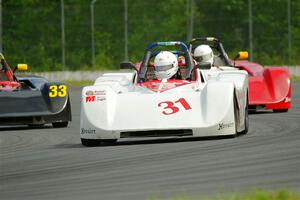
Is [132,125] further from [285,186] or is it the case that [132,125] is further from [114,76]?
[285,186]

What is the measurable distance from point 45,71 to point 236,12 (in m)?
7.29

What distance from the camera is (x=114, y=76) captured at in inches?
698

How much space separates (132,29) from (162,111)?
26905mm

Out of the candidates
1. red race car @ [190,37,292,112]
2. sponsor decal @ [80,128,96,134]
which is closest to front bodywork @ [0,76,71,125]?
red race car @ [190,37,292,112]

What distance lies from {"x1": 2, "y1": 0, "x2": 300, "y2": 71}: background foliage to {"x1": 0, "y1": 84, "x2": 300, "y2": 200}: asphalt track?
24.6 m

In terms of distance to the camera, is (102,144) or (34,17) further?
(34,17)

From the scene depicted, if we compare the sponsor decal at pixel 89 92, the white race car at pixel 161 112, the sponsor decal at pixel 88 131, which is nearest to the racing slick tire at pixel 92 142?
the white race car at pixel 161 112

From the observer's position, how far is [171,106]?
1522 cm

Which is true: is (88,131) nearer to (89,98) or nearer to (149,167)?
(89,98)

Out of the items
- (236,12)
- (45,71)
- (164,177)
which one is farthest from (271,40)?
(164,177)

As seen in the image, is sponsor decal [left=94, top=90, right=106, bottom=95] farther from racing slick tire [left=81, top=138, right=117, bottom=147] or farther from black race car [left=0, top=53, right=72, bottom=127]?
black race car [left=0, top=53, right=72, bottom=127]

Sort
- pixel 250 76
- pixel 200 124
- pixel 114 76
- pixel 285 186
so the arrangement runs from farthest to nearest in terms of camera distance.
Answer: pixel 250 76 < pixel 114 76 < pixel 200 124 < pixel 285 186

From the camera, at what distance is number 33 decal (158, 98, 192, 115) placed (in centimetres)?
1511

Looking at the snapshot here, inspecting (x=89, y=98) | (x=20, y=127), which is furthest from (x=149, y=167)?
(x=20, y=127)
